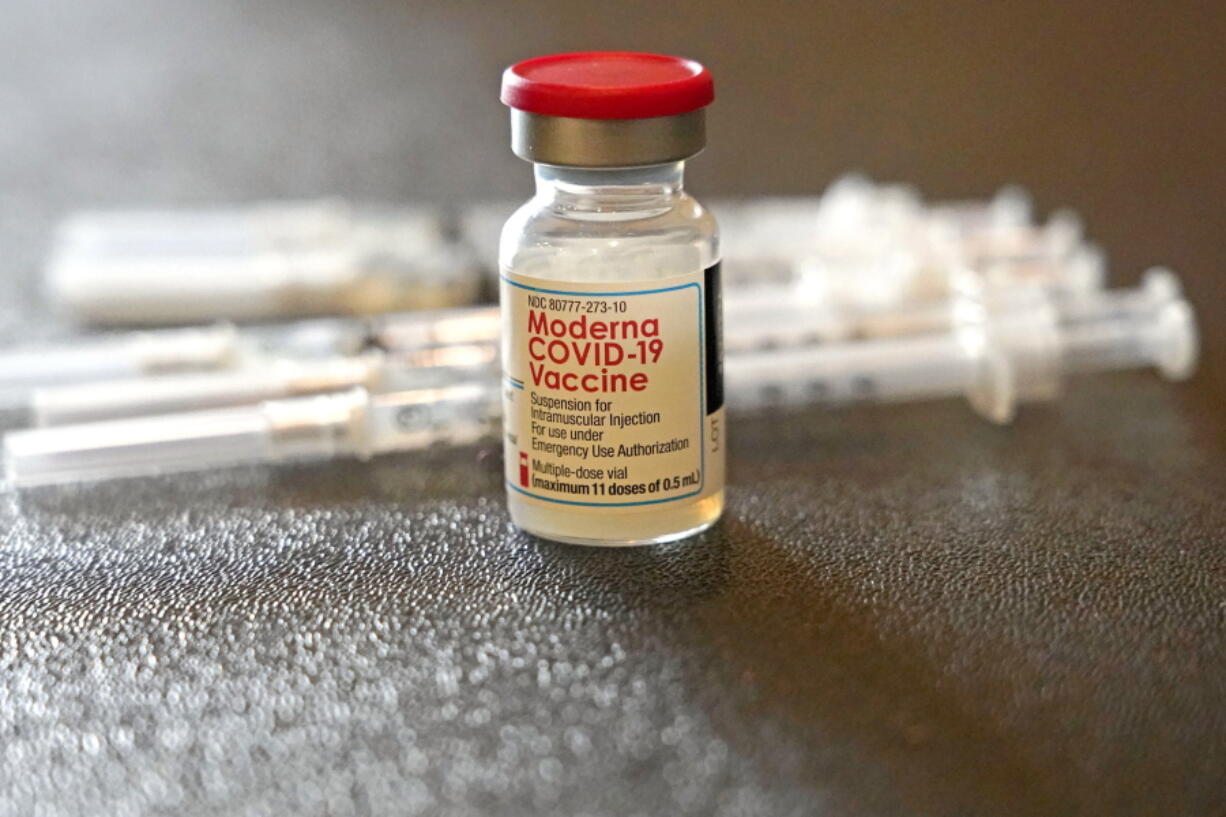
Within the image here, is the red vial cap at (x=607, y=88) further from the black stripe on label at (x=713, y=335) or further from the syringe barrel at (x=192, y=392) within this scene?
the syringe barrel at (x=192, y=392)

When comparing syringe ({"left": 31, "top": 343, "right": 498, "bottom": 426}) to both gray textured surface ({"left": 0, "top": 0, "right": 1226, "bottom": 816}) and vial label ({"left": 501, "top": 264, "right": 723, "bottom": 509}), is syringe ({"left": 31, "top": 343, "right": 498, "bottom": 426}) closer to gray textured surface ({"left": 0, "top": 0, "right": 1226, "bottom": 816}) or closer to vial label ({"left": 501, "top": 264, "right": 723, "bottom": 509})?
gray textured surface ({"left": 0, "top": 0, "right": 1226, "bottom": 816})

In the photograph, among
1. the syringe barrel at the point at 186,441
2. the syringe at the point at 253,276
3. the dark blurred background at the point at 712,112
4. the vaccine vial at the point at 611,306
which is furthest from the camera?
the dark blurred background at the point at 712,112

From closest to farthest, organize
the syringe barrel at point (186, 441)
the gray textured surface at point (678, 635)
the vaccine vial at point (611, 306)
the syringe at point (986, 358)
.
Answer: the gray textured surface at point (678, 635) < the vaccine vial at point (611, 306) < the syringe barrel at point (186, 441) < the syringe at point (986, 358)

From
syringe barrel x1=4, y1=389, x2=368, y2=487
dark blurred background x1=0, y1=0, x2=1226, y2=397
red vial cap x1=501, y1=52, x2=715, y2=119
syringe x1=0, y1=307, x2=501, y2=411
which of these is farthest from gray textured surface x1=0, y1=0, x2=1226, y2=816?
dark blurred background x1=0, y1=0, x2=1226, y2=397

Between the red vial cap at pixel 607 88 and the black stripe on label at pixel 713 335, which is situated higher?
the red vial cap at pixel 607 88

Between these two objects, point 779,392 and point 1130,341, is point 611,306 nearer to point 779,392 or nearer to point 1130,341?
point 779,392

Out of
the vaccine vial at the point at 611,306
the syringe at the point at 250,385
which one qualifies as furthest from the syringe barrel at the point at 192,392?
the vaccine vial at the point at 611,306
